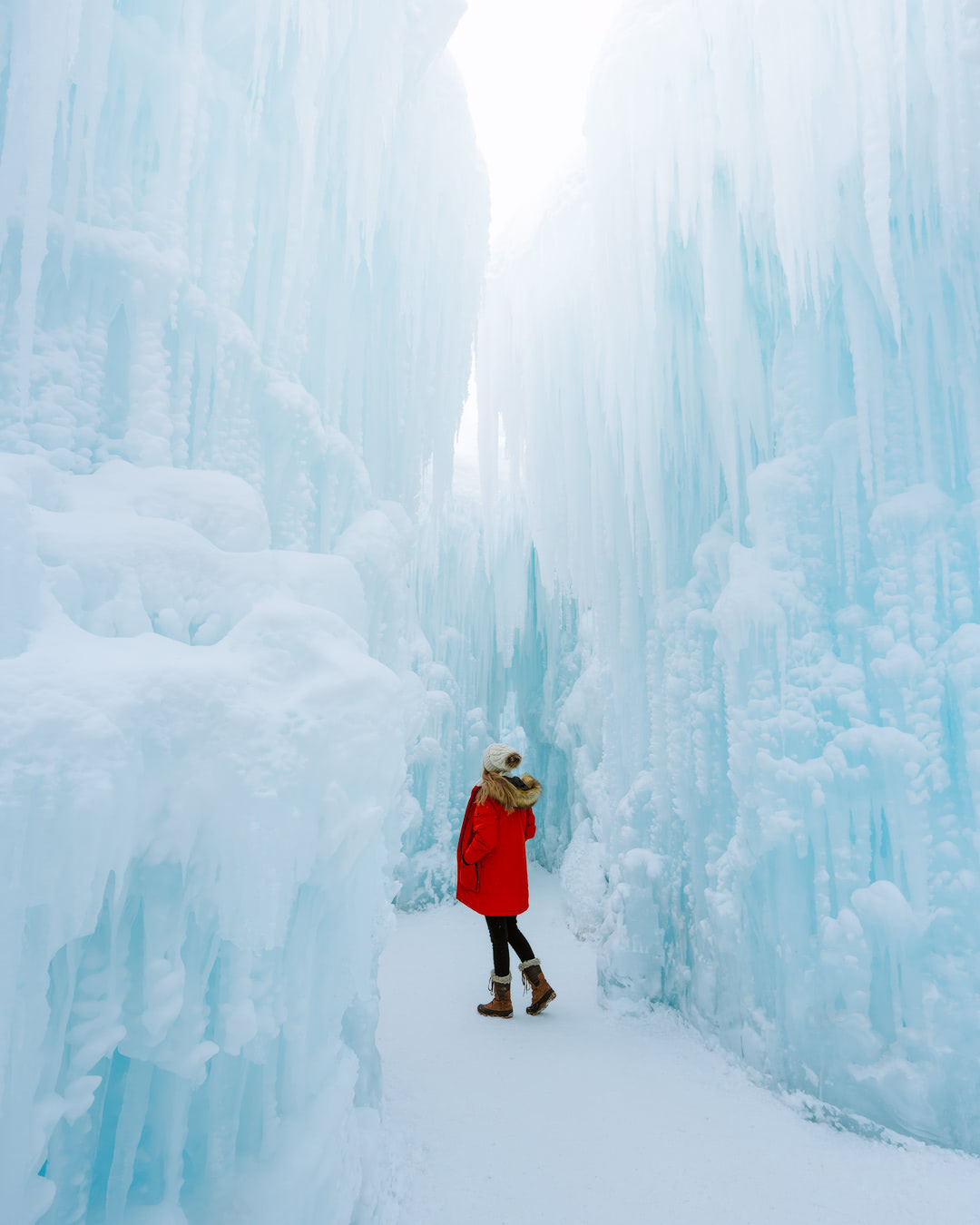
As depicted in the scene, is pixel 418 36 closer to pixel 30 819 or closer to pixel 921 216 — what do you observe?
pixel 921 216

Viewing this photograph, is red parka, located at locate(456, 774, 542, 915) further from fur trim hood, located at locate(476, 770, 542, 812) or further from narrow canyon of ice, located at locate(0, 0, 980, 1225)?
narrow canyon of ice, located at locate(0, 0, 980, 1225)

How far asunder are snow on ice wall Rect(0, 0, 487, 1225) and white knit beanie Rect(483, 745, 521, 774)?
37.3 inches

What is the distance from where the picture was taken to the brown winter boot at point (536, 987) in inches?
153

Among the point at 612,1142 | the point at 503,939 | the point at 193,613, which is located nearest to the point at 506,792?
the point at 503,939

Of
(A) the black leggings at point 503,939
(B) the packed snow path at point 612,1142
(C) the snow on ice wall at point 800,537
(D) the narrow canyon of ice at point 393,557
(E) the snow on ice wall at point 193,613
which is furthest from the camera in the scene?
(A) the black leggings at point 503,939

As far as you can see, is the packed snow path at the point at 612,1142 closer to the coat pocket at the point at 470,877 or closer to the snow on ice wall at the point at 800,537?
the snow on ice wall at the point at 800,537

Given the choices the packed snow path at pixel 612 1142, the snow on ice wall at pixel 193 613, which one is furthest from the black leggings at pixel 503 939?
the snow on ice wall at pixel 193 613

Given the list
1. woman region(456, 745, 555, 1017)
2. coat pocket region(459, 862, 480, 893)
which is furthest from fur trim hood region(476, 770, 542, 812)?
coat pocket region(459, 862, 480, 893)

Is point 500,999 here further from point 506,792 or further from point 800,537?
point 800,537

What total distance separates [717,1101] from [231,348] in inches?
151

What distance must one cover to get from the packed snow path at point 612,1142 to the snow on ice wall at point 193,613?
0.44 meters

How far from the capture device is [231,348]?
2809 mm

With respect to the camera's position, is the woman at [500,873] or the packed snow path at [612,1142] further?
the woman at [500,873]

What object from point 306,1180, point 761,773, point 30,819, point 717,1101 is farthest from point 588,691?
point 30,819
